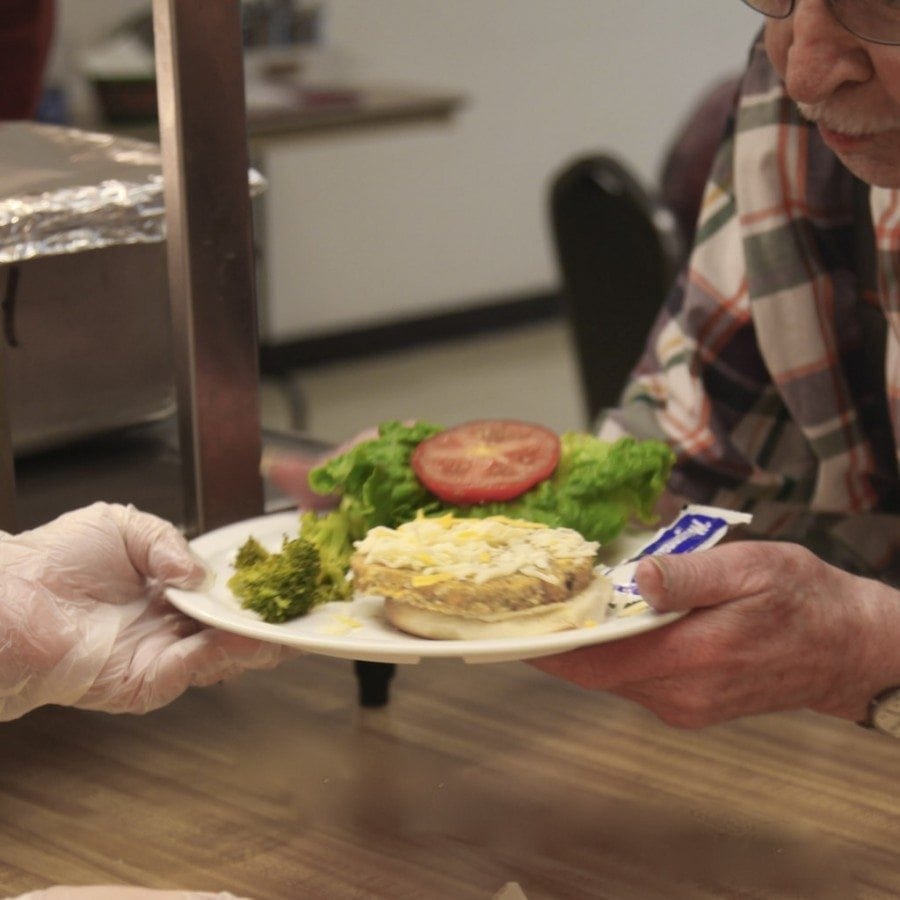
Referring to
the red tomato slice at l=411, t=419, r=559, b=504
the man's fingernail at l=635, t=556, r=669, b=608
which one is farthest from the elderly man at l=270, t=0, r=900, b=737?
the man's fingernail at l=635, t=556, r=669, b=608

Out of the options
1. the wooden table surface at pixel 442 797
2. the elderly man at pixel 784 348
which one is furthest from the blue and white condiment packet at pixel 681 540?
the elderly man at pixel 784 348

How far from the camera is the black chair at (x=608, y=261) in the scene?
8.32ft

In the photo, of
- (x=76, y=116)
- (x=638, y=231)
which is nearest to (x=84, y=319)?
(x=638, y=231)

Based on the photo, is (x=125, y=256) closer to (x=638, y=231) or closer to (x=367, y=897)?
(x=367, y=897)

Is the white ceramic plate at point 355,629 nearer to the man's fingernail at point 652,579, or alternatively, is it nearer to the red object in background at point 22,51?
the man's fingernail at point 652,579

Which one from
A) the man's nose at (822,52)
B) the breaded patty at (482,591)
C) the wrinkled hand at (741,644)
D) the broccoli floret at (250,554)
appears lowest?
the wrinkled hand at (741,644)

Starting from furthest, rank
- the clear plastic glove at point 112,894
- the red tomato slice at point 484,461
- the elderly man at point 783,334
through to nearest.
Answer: the elderly man at point 783,334
the red tomato slice at point 484,461
the clear plastic glove at point 112,894

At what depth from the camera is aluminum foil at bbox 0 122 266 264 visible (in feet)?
3.72

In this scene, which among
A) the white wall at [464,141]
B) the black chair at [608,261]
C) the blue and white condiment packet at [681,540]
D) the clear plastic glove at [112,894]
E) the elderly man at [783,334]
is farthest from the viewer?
the white wall at [464,141]

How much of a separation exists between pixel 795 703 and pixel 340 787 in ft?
1.06

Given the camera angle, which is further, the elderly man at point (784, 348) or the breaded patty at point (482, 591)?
the elderly man at point (784, 348)

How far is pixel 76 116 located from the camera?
12.6ft

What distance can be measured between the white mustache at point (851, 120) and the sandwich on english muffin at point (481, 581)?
0.39 metres

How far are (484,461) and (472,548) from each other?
0.53ft
